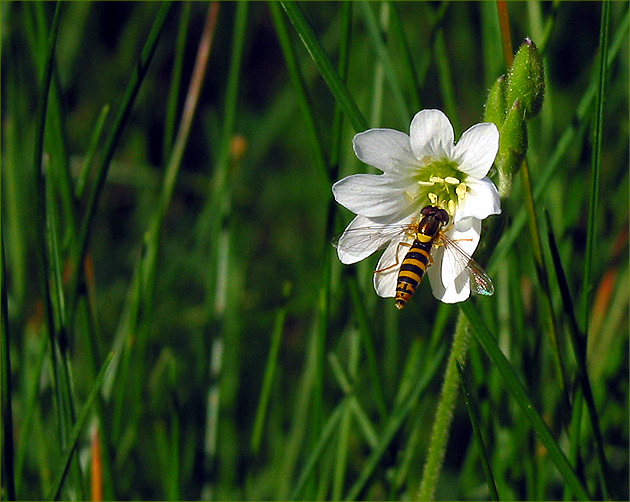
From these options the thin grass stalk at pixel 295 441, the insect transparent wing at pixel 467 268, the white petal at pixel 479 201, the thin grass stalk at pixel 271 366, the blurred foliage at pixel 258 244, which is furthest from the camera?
the thin grass stalk at pixel 295 441

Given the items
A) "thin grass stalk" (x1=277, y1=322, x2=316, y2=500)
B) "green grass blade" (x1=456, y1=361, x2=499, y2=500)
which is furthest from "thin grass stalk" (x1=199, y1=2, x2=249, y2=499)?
"green grass blade" (x1=456, y1=361, x2=499, y2=500)

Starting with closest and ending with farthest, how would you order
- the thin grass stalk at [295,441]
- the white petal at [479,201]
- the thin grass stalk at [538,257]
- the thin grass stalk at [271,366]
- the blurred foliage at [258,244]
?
the white petal at [479,201]
the thin grass stalk at [538,257]
the thin grass stalk at [271,366]
the blurred foliage at [258,244]
the thin grass stalk at [295,441]

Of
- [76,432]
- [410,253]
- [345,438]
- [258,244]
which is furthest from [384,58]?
[258,244]

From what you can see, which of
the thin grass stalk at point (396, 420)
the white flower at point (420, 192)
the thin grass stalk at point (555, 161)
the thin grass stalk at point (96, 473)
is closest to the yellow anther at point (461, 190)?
the white flower at point (420, 192)

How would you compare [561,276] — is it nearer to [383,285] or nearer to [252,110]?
[383,285]

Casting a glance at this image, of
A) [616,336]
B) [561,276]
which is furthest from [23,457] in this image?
[616,336]

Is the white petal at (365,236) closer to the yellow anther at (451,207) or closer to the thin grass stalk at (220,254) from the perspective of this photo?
the yellow anther at (451,207)
